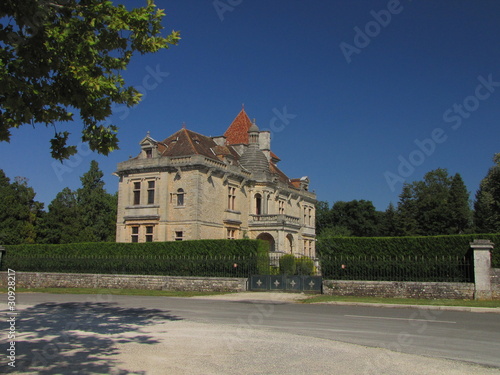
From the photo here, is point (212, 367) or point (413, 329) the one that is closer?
point (212, 367)

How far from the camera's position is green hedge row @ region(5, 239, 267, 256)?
27.8 meters

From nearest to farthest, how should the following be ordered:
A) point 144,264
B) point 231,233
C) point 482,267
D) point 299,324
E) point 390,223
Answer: point 299,324 → point 482,267 → point 144,264 → point 231,233 → point 390,223

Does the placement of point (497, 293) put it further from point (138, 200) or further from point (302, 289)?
point (138, 200)

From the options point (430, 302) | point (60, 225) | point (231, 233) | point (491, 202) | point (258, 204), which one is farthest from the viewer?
point (60, 225)

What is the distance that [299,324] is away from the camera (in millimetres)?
12828

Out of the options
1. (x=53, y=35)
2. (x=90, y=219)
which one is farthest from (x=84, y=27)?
(x=90, y=219)

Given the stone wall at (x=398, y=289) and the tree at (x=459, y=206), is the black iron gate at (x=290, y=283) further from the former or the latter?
the tree at (x=459, y=206)

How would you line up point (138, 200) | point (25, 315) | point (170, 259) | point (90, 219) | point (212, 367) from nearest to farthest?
1. point (212, 367)
2. point (25, 315)
3. point (170, 259)
4. point (138, 200)
5. point (90, 219)

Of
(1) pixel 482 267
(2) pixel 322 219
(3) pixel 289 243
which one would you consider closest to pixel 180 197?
(3) pixel 289 243

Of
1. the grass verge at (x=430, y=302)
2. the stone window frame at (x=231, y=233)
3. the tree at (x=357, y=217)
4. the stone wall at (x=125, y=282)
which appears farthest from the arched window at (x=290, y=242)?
the tree at (x=357, y=217)

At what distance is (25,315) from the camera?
14.3 m

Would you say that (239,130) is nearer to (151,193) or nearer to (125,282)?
(151,193)

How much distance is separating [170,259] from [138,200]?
14.6 metres

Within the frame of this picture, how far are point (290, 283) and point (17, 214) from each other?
39167 mm
